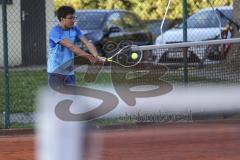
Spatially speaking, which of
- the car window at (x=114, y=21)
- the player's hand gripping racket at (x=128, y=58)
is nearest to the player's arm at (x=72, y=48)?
the player's hand gripping racket at (x=128, y=58)

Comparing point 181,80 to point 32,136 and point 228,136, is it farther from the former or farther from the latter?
point 32,136

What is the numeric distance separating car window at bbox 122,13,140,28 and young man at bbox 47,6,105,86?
1227cm

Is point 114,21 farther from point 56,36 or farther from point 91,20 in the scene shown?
point 56,36

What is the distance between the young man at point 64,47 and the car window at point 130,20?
40.2ft

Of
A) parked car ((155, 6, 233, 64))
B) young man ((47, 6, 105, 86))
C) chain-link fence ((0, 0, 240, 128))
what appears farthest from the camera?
parked car ((155, 6, 233, 64))

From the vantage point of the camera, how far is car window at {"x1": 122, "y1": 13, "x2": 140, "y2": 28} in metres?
20.3

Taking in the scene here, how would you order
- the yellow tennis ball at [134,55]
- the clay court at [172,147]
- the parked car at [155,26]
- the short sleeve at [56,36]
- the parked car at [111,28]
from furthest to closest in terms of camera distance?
the parked car at [155,26], the parked car at [111,28], the short sleeve at [56,36], the clay court at [172,147], the yellow tennis ball at [134,55]

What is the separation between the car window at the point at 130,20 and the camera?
20.3 meters

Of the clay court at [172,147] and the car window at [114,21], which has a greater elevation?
the car window at [114,21]

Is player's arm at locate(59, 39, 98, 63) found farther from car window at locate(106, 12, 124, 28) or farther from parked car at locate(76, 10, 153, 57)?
car window at locate(106, 12, 124, 28)

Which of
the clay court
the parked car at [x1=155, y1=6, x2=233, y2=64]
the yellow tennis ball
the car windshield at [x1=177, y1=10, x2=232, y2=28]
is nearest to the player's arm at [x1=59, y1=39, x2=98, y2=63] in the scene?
the clay court

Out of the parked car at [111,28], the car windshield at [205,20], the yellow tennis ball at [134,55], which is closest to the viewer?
the yellow tennis ball at [134,55]

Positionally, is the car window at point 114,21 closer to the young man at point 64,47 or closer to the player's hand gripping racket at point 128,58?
the young man at point 64,47

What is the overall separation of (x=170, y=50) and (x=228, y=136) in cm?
294
